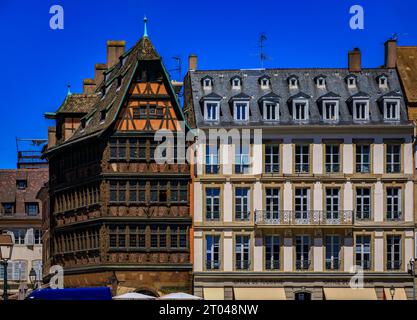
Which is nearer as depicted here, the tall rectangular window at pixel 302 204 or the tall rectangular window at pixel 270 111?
the tall rectangular window at pixel 302 204

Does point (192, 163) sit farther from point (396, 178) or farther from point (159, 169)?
point (396, 178)

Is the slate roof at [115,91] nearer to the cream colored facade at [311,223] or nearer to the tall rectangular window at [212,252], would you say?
the cream colored facade at [311,223]

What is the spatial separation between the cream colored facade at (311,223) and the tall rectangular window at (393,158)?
0.77 feet

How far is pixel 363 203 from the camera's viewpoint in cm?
5653

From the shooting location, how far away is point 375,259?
5591 cm

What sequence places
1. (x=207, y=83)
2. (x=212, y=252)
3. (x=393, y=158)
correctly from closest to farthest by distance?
(x=212, y=252) → (x=393, y=158) → (x=207, y=83)

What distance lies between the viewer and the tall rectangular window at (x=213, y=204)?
183 ft

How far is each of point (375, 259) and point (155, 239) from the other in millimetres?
11513

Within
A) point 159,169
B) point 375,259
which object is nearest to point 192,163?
point 159,169

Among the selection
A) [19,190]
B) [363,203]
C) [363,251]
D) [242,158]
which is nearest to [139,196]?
[242,158]

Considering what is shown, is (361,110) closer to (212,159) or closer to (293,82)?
(293,82)

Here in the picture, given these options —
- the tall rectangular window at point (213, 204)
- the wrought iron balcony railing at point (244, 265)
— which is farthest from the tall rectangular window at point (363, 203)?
the tall rectangular window at point (213, 204)

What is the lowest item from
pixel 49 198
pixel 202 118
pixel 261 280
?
pixel 261 280

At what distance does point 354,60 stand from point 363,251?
10.7 meters
